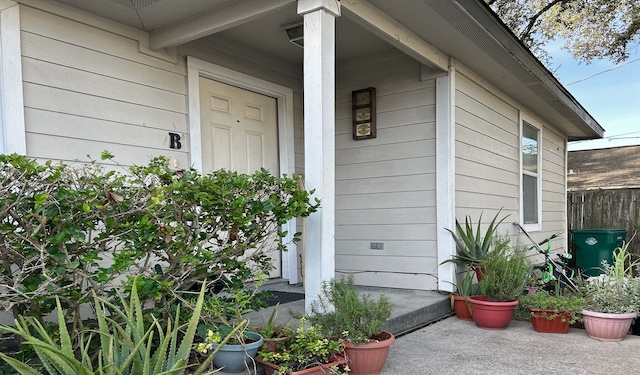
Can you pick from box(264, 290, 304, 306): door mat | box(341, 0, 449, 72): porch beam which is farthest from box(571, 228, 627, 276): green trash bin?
box(264, 290, 304, 306): door mat

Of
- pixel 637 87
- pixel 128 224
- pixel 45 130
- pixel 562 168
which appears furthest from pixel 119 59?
pixel 637 87

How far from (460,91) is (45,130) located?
338cm

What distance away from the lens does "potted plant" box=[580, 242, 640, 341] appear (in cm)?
299

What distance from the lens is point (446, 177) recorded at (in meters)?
3.76

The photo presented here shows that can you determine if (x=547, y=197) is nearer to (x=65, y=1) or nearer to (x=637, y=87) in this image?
(x=65, y=1)

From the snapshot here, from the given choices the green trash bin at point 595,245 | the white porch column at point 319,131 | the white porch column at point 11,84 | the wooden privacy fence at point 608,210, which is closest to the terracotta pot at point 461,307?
the white porch column at point 319,131

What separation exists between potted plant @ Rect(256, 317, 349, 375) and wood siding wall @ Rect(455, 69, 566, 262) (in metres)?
2.33

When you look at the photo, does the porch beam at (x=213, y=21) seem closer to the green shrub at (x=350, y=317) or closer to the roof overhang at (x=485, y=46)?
the roof overhang at (x=485, y=46)

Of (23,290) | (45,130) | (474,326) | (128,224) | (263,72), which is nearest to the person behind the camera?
(23,290)

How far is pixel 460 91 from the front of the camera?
13.2ft

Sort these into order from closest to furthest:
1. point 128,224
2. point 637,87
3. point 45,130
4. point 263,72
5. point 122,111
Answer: point 128,224, point 45,130, point 122,111, point 263,72, point 637,87

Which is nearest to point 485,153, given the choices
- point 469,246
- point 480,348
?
point 469,246

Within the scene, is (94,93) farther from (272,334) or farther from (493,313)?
(493,313)

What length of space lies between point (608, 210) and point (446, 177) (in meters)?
6.49
